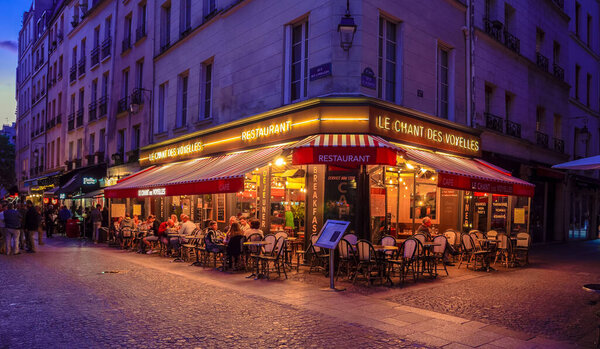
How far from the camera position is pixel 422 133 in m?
12.8

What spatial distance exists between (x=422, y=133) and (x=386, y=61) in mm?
2213

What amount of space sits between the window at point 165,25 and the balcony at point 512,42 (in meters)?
13.9

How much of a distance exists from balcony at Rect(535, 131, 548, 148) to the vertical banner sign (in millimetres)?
12305

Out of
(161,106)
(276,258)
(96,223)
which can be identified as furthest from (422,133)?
(96,223)

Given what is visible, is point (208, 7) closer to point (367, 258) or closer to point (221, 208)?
point (221, 208)

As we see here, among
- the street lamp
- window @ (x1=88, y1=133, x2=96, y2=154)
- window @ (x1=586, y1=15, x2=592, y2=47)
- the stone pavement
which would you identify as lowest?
the stone pavement

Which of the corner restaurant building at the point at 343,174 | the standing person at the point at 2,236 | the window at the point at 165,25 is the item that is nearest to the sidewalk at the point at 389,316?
the corner restaurant building at the point at 343,174

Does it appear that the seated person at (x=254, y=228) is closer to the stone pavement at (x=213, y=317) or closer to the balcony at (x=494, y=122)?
the stone pavement at (x=213, y=317)

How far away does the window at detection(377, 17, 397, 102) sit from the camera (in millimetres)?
12258

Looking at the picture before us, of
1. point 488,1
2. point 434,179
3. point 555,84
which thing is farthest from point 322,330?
point 555,84

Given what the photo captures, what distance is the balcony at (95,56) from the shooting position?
26781 millimetres

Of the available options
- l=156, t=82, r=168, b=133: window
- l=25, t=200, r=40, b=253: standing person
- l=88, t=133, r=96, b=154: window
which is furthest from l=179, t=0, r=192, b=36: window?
l=88, t=133, r=96, b=154: window

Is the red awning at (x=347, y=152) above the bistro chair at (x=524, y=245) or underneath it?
above

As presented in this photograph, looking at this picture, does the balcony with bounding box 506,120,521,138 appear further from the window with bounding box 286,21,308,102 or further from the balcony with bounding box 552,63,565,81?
the window with bounding box 286,21,308,102
